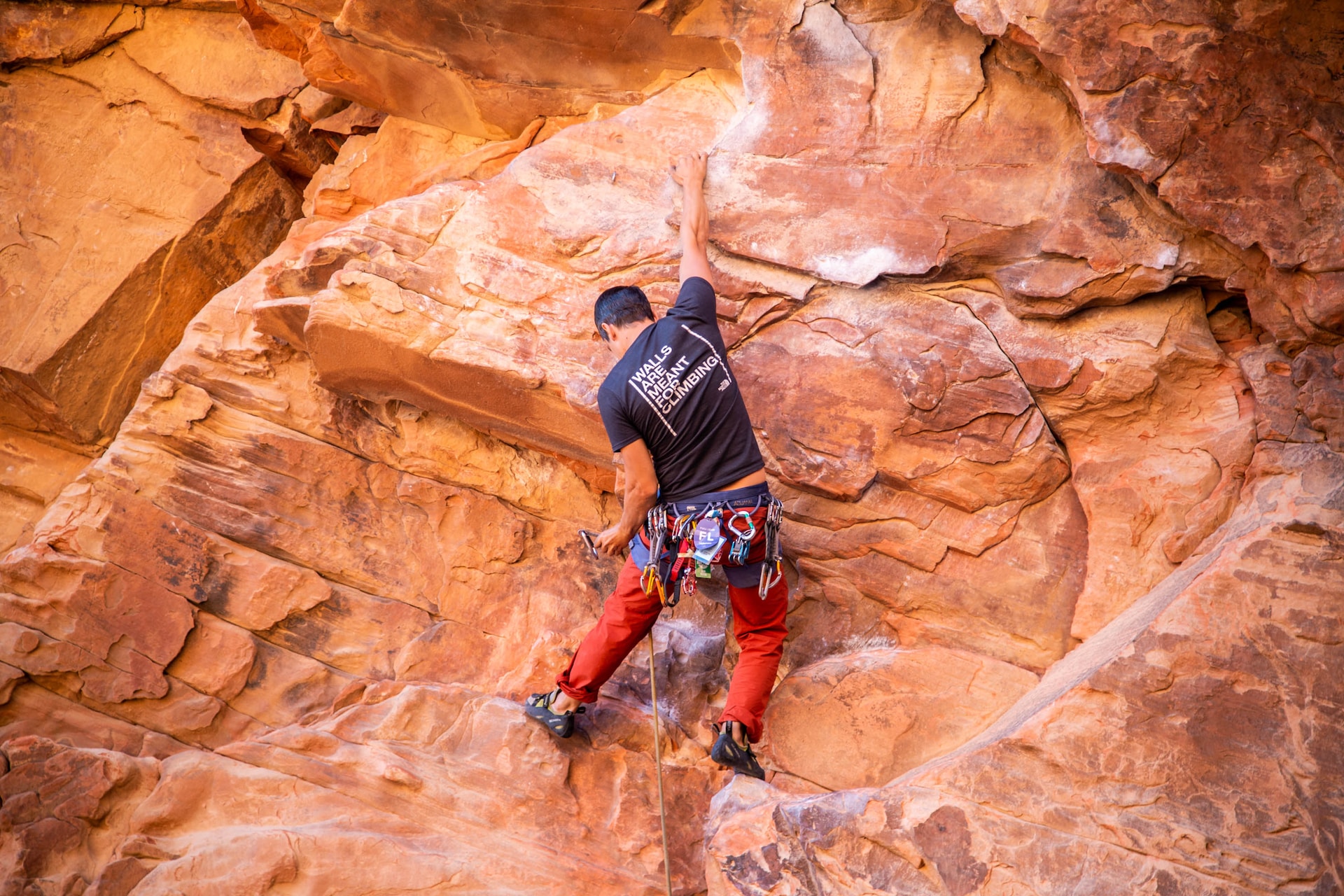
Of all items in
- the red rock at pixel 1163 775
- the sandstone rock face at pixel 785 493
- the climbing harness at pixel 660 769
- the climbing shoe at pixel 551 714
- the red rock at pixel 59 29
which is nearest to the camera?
the red rock at pixel 1163 775

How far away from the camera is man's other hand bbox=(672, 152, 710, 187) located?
15.5 feet

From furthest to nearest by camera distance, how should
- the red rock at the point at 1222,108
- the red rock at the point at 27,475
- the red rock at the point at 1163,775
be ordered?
the red rock at the point at 27,475, the red rock at the point at 1222,108, the red rock at the point at 1163,775

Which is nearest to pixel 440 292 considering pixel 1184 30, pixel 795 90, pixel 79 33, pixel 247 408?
pixel 247 408

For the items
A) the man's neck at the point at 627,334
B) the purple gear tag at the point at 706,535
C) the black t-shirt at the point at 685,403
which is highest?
the man's neck at the point at 627,334

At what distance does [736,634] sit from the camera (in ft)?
14.1

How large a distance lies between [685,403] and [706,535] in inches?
22.6

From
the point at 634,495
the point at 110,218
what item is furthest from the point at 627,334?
the point at 110,218

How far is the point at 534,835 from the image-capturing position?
434 centimetres

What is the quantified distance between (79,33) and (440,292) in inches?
177

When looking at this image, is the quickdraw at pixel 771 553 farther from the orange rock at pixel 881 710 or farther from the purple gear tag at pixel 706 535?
the orange rock at pixel 881 710

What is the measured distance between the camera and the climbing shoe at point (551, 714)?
440 cm

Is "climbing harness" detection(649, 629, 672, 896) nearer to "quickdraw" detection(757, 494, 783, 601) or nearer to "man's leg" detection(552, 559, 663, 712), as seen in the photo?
"man's leg" detection(552, 559, 663, 712)

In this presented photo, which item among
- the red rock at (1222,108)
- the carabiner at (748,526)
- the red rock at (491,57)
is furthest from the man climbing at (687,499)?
the red rock at (1222,108)

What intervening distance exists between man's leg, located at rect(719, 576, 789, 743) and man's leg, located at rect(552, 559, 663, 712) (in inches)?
15.5
